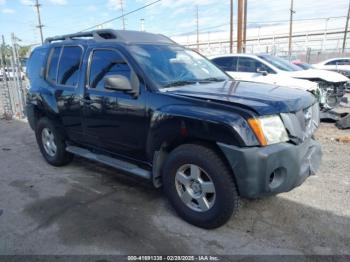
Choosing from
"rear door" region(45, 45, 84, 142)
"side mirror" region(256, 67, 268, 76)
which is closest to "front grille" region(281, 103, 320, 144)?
"rear door" region(45, 45, 84, 142)

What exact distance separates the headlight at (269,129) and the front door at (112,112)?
4.26ft

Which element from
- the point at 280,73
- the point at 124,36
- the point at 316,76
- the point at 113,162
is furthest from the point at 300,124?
the point at 316,76

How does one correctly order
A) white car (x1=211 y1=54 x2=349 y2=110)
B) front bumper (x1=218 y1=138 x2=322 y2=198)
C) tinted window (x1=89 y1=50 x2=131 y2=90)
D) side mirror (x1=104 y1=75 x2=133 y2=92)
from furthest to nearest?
white car (x1=211 y1=54 x2=349 y2=110), tinted window (x1=89 y1=50 x2=131 y2=90), side mirror (x1=104 y1=75 x2=133 y2=92), front bumper (x1=218 y1=138 x2=322 y2=198)

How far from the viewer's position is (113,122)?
3875 mm

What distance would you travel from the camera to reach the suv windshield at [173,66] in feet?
11.9

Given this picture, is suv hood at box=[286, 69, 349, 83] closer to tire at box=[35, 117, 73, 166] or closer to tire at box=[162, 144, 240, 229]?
tire at box=[35, 117, 73, 166]

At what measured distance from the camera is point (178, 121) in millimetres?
3086

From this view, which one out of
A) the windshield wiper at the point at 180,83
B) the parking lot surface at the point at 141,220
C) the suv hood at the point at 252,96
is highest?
the windshield wiper at the point at 180,83

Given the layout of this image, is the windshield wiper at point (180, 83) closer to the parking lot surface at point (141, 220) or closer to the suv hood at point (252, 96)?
the suv hood at point (252, 96)

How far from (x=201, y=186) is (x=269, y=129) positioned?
860mm

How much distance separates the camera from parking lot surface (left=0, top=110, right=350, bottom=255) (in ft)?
9.62

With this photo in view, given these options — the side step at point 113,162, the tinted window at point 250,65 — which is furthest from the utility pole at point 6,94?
the tinted window at point 250,65

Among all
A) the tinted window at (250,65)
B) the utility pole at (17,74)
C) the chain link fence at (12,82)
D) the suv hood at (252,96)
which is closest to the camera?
the suv hood at (252,96)

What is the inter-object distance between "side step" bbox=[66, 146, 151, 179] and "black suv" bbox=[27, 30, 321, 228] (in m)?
0.01
